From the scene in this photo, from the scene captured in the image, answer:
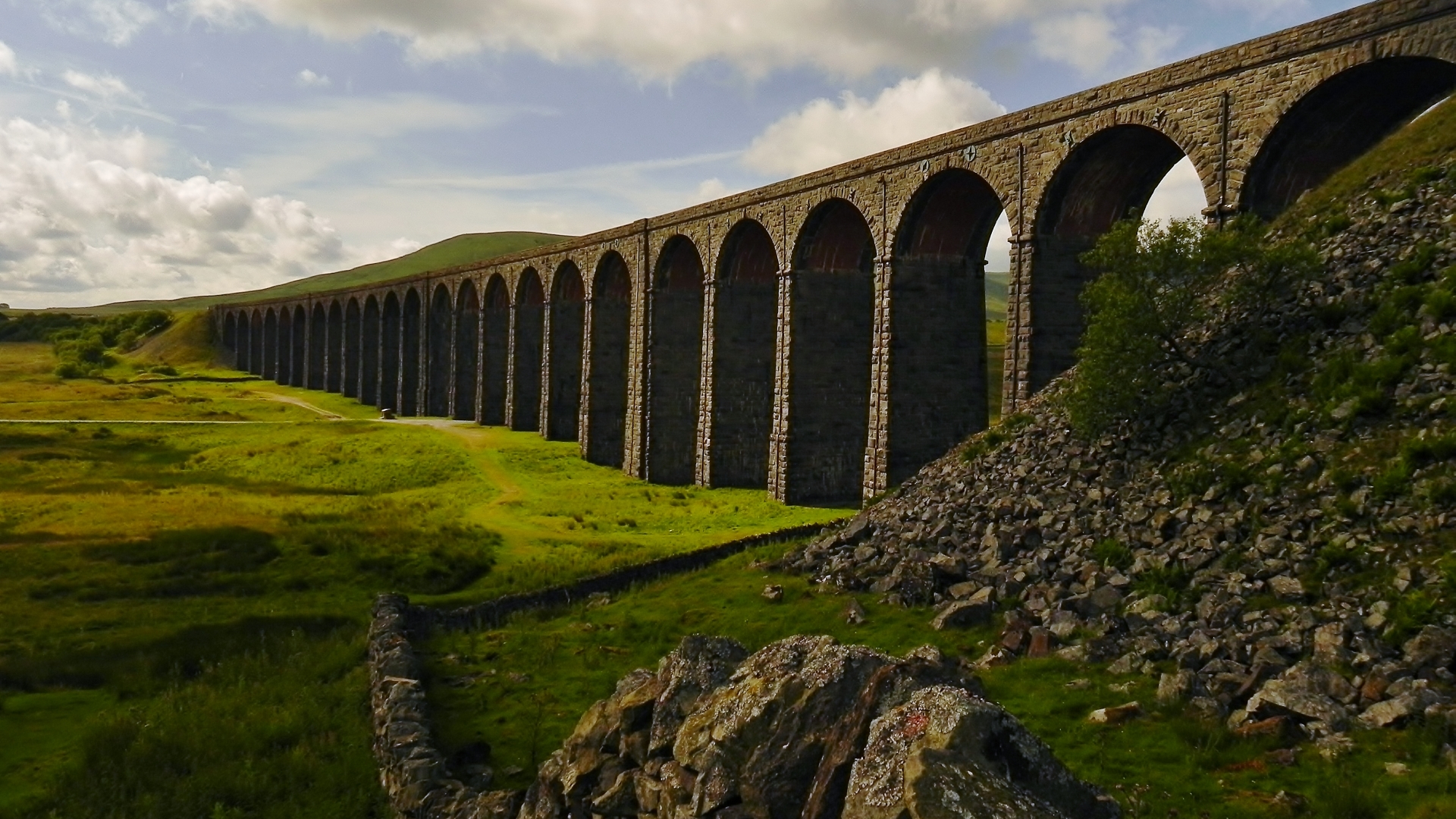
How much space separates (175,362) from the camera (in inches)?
4938

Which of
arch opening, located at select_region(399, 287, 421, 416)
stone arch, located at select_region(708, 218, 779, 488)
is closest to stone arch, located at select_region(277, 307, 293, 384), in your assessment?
arch opening, located at select_region(399, 287, 421, 416)

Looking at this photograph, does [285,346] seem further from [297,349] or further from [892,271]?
[892,271]

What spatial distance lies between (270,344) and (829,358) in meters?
101

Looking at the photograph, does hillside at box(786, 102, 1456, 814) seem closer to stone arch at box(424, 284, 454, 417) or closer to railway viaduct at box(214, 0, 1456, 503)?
railway viaduct at box(214, 0, 1456, 503)

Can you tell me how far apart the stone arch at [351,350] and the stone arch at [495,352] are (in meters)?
30.7

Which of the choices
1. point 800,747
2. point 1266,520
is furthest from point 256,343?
point 800,747

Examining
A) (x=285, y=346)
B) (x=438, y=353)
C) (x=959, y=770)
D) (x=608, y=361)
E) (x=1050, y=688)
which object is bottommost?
(x=1050, y=688)

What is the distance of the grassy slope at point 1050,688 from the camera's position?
27.6 feet

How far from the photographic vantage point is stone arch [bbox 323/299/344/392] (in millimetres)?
93500

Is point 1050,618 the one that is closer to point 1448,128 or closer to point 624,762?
point 624,762

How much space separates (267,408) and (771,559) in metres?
65.2

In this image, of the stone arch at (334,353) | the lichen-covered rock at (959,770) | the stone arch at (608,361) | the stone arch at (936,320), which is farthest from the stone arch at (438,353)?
the lichen-covered rock at (959,770)

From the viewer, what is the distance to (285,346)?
10981cm

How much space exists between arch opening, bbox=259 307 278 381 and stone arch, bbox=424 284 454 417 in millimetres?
50895
